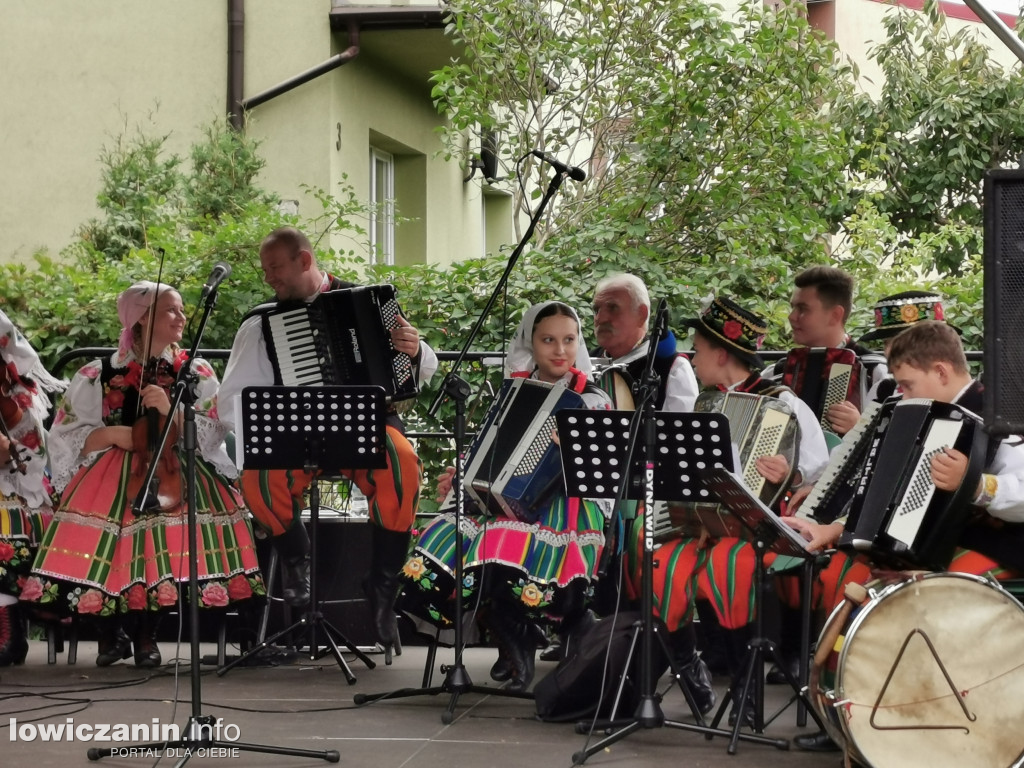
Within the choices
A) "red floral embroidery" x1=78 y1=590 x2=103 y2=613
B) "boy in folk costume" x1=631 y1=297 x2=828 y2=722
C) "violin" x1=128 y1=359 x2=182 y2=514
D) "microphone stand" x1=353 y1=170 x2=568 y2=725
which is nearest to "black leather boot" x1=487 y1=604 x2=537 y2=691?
"microphone stand" x1=353 y1=170 x2=568 y2=725

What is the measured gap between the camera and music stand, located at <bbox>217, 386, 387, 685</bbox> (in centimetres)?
541

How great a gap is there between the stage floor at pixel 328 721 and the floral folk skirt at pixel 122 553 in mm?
320

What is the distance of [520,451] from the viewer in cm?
511

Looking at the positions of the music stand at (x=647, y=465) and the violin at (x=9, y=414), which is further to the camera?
the violin at (x=9, y=414)

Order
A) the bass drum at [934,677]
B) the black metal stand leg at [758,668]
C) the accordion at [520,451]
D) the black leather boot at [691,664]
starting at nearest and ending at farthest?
the bass drum at [934,677] < the black metal stand leg at [758,668] < the black leather boot at [691,664] < the accordion at [520,451]

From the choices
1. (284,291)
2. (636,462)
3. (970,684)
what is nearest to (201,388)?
(284,291)

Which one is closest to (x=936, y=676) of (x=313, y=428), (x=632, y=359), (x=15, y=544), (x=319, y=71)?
(x=632, y=359)

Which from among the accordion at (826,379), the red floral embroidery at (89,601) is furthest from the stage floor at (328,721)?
the accordion at (826,379)

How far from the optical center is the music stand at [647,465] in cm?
442

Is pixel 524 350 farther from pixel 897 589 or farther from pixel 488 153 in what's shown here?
pixel 488 153

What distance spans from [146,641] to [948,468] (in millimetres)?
3616

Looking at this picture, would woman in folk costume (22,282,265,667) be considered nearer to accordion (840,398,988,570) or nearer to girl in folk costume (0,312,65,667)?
girl in folk costume (0,312,65,667)

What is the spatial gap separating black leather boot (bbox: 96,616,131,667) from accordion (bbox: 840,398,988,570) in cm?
338

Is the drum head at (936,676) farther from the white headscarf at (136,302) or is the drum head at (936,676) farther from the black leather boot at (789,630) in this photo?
the white headscarf at (136,302)
